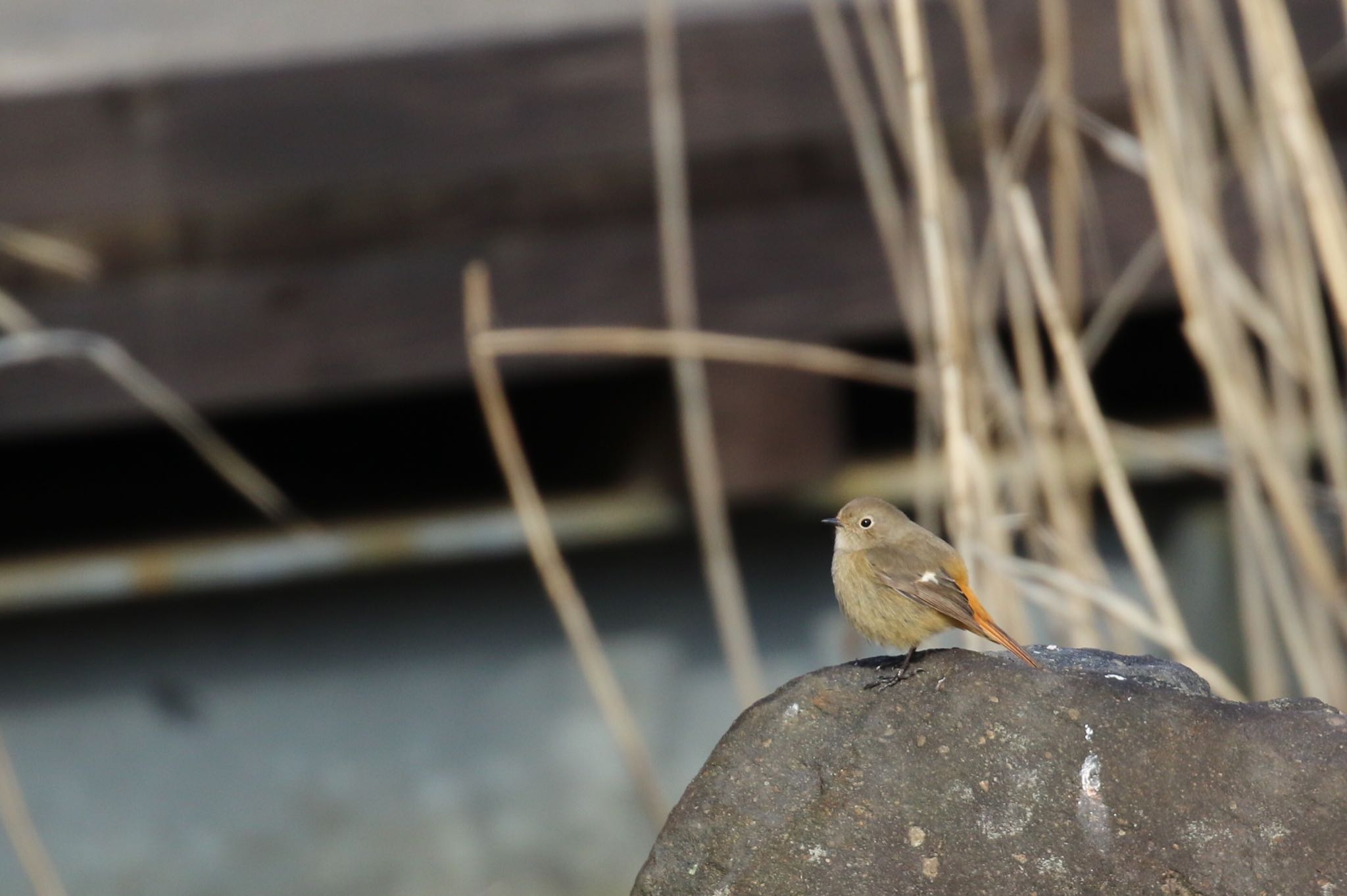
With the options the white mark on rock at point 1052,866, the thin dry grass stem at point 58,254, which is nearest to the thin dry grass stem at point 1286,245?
the white mark on rock at point 1052,866

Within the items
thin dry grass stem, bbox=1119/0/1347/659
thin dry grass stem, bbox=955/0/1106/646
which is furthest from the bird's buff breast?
thin dry grass stem, bbox=1119/0/1347/659

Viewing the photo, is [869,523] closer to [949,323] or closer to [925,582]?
[925,582]

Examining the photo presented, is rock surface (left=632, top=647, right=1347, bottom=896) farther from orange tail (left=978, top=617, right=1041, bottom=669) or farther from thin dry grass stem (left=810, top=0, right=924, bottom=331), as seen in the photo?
thin dry grass stem (left=810, top=0, right=924, bottom=331)

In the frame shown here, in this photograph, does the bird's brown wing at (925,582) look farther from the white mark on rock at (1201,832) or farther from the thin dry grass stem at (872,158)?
the thin dry grass stem at (872,158)

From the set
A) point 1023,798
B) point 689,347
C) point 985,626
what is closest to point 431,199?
point 689,347

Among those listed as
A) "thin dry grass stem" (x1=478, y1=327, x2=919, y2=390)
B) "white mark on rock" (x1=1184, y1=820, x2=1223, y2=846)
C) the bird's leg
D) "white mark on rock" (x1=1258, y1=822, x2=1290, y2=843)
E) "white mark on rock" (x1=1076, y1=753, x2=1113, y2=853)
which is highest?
"thin dry grass stem" (x1=478, y1=327, x2=919, y2=390)
